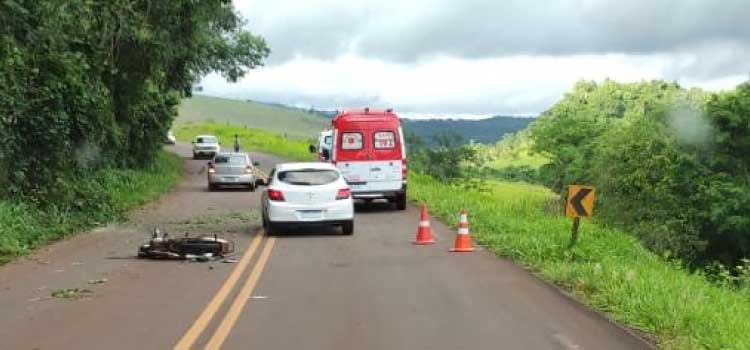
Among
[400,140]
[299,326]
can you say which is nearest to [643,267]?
[299,326]

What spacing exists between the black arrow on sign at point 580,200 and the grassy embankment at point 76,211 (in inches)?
352

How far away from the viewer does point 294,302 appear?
10.6 meters

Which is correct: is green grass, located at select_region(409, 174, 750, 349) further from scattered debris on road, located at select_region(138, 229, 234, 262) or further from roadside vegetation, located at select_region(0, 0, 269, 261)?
roadside vegetation, located at select_region(0, 0, 269, 261)

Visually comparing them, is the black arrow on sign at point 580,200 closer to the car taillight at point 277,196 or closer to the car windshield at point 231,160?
the car taillight at point 277,196

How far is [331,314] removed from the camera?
388 inches

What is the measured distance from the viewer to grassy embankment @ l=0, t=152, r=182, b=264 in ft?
53.1

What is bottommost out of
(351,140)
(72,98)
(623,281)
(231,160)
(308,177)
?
(623,281)

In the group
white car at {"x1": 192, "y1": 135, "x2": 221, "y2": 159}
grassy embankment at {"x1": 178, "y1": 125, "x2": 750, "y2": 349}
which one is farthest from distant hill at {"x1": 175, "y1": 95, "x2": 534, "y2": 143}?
grassy embankment at {"x1": 178, "y1": 125, "x2": 750, "y2": 349}

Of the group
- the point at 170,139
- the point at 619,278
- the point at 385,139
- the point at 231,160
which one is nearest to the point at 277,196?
the point at 385,139

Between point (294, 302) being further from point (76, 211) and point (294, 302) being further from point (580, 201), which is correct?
point (76, 211)

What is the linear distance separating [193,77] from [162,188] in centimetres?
Answer: 1867

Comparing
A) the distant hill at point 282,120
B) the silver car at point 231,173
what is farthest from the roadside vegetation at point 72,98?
the distant hill at point 282,120

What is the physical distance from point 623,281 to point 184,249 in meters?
7.11

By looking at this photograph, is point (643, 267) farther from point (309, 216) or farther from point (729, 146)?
point (729, 146)
